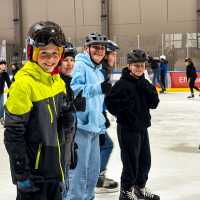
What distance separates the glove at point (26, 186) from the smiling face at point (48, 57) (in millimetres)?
564

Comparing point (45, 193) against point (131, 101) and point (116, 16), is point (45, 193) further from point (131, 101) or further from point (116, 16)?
point (116, 16)

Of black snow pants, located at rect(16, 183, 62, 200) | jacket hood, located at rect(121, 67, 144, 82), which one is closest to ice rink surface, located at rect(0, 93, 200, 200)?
jacket hood, located at rect(121, 67, 144, 82)

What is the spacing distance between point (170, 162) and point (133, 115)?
1891 millimetres

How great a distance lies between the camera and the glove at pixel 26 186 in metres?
2.30

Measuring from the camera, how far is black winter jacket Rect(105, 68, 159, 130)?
403 cm

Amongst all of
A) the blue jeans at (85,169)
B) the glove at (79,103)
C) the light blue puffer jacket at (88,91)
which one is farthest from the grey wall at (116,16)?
the glove at (79,103)

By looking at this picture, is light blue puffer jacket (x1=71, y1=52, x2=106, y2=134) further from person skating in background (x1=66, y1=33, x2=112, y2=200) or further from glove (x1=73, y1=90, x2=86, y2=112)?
glove (x1=73, y1=90, x2=86, y2=112)

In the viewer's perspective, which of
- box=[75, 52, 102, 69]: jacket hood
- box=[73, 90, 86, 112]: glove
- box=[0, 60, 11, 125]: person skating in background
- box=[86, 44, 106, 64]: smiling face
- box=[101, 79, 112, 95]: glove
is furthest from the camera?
box=[0, 60, 11, 125]: person skating in background

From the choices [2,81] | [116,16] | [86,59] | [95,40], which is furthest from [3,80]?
[116,16]

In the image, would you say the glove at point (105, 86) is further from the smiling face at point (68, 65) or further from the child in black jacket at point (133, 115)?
the child in black jacket at point (133, 115)

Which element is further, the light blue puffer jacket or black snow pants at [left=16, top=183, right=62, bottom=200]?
the light blue puffer jacket

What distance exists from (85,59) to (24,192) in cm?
139

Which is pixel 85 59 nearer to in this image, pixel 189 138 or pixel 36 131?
pixel 36 131

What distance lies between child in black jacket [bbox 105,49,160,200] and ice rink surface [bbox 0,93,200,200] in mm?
344
